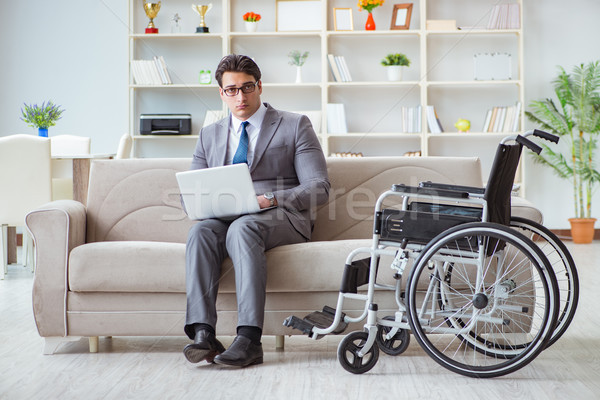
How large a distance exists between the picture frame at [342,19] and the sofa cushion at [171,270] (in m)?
3.77

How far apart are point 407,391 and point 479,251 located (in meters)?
0.45

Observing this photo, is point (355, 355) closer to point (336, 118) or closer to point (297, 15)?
point (336, 118)

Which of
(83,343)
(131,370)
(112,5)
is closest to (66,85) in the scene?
(112,5)

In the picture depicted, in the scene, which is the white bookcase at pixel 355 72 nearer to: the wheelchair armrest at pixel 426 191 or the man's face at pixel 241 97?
the man's face at pixel 241 97

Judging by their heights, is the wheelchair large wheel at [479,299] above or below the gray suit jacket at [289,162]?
below

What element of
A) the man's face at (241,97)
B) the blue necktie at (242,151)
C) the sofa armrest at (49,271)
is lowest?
the sofa armrest at (49,271)

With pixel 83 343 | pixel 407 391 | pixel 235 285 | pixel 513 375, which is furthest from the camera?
pixel 83 343

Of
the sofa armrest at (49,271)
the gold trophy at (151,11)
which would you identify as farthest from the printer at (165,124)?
the sofa armrest at (49,271)

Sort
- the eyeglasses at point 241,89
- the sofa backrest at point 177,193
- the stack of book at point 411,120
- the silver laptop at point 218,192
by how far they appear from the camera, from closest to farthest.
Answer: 1. the silver laptop at point 218,192
2. the eyeglasses at point 241,89
3. the sofa backrest at point 177,193
4. the stack of book at point 411,120

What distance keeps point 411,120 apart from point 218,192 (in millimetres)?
3661

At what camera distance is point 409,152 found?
585 cm

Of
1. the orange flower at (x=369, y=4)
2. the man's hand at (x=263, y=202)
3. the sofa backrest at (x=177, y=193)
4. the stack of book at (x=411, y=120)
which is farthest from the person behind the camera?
the stack of book at (x=411, y=120)

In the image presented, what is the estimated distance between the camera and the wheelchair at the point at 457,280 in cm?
196

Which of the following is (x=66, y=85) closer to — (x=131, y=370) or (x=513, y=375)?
(x=131, y=370)
